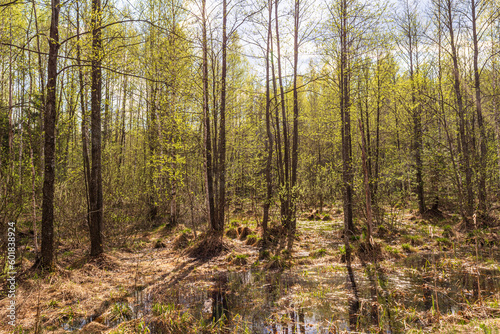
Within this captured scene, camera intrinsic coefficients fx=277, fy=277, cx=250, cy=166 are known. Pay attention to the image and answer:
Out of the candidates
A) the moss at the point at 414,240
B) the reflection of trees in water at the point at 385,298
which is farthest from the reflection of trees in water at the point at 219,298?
the moss at the point at 414,240

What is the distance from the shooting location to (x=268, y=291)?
20.2 ft

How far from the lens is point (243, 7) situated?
10219 millimetres

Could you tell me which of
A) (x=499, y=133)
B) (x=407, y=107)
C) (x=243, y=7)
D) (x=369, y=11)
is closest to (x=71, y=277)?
(x=243, y=7)

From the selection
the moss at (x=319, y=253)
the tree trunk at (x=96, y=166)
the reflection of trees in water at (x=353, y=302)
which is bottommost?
the moss at (x=319, y=253)

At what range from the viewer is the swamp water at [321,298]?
4.54m

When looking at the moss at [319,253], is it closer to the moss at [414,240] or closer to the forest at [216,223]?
the forest at [216,223]

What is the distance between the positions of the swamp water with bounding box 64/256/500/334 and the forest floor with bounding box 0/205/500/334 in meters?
0.02

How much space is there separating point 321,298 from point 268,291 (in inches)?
45.8

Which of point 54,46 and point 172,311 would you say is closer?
point 172,311

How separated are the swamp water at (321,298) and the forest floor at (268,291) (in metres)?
0.02

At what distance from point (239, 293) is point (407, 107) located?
13346 millimetres

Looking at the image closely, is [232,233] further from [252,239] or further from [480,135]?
[480,135]

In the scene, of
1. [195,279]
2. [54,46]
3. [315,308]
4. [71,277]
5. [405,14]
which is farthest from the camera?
[405,14]

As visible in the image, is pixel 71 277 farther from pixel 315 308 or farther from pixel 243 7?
pixel 243 7
